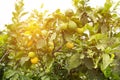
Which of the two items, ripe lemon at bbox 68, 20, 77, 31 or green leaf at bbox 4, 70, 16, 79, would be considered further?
green leaf at bbox 4, 70, 16, 79

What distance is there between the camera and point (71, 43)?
140 cm

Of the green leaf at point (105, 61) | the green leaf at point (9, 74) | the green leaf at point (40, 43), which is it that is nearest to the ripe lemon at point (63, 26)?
the green leaf at point (40, 43)

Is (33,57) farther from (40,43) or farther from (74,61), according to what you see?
(74,61)

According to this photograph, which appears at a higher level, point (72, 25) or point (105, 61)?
point (72, 25)

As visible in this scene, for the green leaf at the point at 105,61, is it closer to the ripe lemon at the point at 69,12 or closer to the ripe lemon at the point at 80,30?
the ripe lemon at the point at 80,30

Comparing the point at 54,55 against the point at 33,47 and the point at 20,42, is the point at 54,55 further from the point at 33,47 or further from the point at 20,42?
the point at 20,42

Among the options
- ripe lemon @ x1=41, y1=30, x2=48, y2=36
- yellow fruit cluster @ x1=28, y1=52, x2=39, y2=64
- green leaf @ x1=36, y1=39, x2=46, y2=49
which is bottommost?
yellow fruit cluster @ x1=28, y1=52, x2=39, y2=64

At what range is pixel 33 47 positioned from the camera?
4.98 ft

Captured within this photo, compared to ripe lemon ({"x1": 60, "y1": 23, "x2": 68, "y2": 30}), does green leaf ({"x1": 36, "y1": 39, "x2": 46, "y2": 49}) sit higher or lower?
lower

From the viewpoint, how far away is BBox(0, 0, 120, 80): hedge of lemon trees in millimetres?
1327

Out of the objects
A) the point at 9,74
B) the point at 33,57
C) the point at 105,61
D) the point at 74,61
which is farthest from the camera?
the point at 9,74

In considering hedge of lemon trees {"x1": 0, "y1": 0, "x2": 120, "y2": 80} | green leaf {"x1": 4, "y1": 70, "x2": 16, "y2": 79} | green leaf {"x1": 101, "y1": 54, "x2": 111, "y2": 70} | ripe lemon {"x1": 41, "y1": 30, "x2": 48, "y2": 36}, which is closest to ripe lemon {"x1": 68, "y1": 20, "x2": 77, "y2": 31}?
hedge of lemon trees {"x1": 0, "y1": 0, "x2": 120, "y2": 80}

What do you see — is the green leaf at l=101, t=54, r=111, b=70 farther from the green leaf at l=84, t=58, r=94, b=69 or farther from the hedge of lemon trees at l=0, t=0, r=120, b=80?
the green leaf at l=84, t=58, r=94, b=69

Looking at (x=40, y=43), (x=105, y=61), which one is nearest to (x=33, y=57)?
(x=40, y=43)
